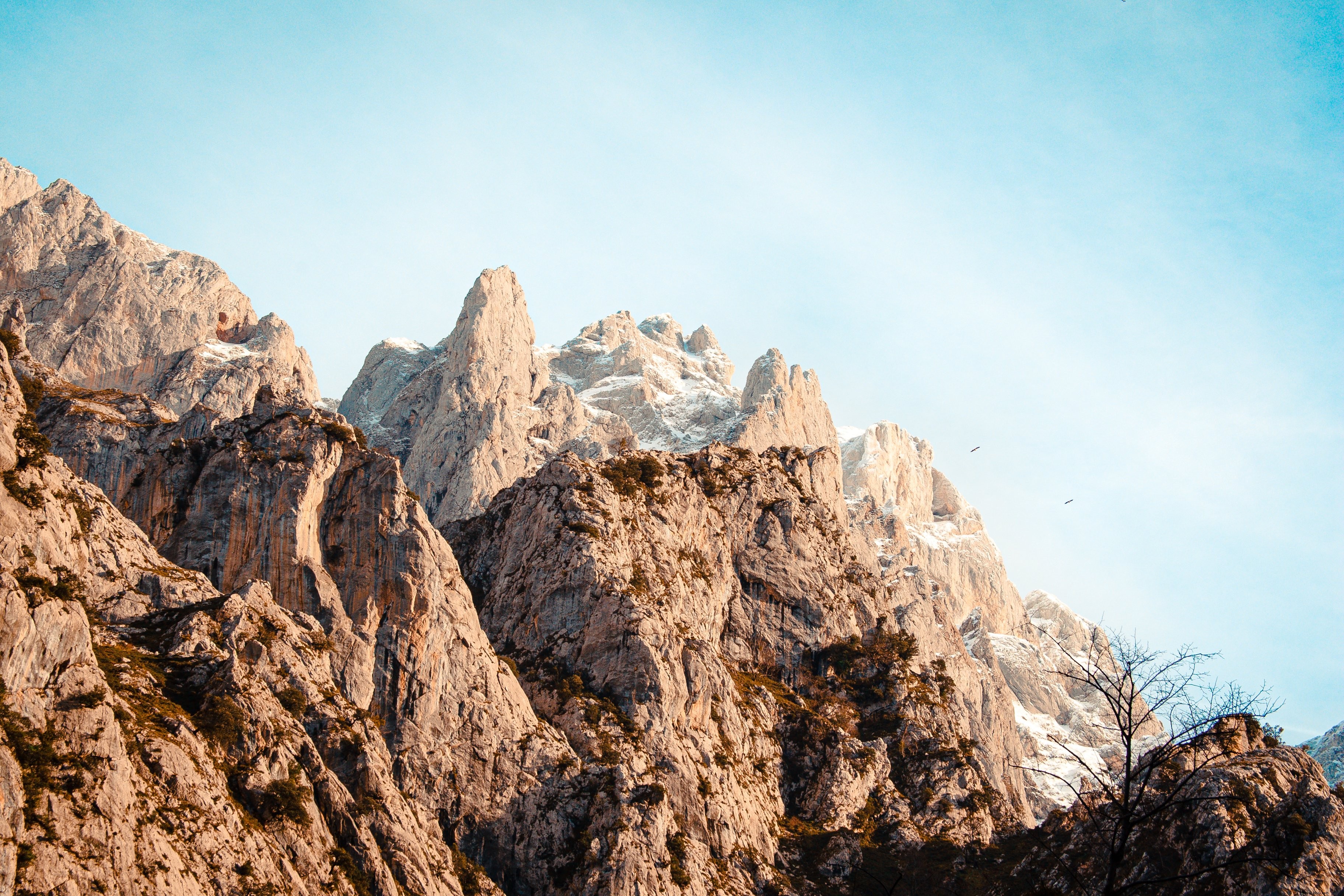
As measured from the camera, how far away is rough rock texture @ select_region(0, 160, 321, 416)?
148m

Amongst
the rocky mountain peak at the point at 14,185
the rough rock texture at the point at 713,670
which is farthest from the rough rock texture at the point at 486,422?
the rocky mountain peak at the point at 14,185

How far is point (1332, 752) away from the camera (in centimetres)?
17038

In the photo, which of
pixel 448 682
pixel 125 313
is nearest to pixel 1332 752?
pixel 448 682

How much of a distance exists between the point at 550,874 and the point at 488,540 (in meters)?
41.0

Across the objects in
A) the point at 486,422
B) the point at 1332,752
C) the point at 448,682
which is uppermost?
the point at 486,422

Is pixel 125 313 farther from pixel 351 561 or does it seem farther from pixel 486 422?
pixel 351 561

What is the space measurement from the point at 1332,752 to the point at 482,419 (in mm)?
138368

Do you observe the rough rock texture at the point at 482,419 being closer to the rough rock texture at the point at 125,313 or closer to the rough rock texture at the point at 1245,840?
the rough rock texture at the point at 125,313

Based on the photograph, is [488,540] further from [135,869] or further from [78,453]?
[135,869]

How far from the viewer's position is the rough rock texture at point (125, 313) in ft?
484

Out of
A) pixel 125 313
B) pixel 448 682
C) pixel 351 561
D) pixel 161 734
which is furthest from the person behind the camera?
pixel 125 313

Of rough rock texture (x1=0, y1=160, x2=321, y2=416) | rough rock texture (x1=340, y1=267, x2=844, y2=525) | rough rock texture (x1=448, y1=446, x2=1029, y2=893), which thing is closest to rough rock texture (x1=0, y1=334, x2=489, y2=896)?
rough rock texture (x1=448, y1=446, x2=1029, y2=893)

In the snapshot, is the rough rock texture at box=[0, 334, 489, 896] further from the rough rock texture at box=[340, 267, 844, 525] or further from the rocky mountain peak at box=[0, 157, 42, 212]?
the rocky mountain peak at box=[0, 157, 42, 212]

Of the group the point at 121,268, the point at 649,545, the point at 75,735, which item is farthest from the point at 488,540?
the point at 121,268
